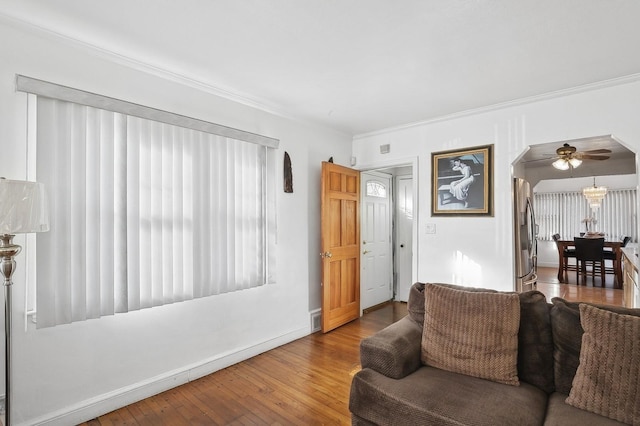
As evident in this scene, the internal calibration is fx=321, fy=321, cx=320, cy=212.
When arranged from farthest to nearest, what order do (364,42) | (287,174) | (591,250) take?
1. (591,250)
2. (287,174)
3. (364,42)

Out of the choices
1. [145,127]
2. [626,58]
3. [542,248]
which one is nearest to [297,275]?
[145,127]

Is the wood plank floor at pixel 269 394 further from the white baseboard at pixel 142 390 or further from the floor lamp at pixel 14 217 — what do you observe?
the floor lamp at pixel 14 217

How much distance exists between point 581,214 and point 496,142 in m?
7.04

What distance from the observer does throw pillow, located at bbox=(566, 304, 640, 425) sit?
1.40 m

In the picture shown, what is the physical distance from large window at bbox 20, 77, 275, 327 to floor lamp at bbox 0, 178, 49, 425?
1.10 ft

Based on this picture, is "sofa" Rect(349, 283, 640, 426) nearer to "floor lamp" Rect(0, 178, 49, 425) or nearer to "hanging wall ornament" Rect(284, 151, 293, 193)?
"floor lamp" Rect(0, 178, 49, 425)

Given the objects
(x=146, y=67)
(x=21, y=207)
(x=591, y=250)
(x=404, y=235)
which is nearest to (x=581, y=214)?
(x=591, y=250)

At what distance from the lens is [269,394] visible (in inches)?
99.0

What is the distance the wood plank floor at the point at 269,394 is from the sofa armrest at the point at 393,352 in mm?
613

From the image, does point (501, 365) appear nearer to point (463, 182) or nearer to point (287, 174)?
point (463, 182)

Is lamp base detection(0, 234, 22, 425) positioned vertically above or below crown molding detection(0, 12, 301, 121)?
below

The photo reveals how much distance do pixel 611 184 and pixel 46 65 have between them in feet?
34.9

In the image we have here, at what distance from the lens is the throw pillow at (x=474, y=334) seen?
1.77 m

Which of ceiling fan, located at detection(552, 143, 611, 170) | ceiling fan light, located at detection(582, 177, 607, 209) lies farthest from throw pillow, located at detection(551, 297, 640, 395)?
ceiling fan light, located at detection(582, 177, 607, 209)
